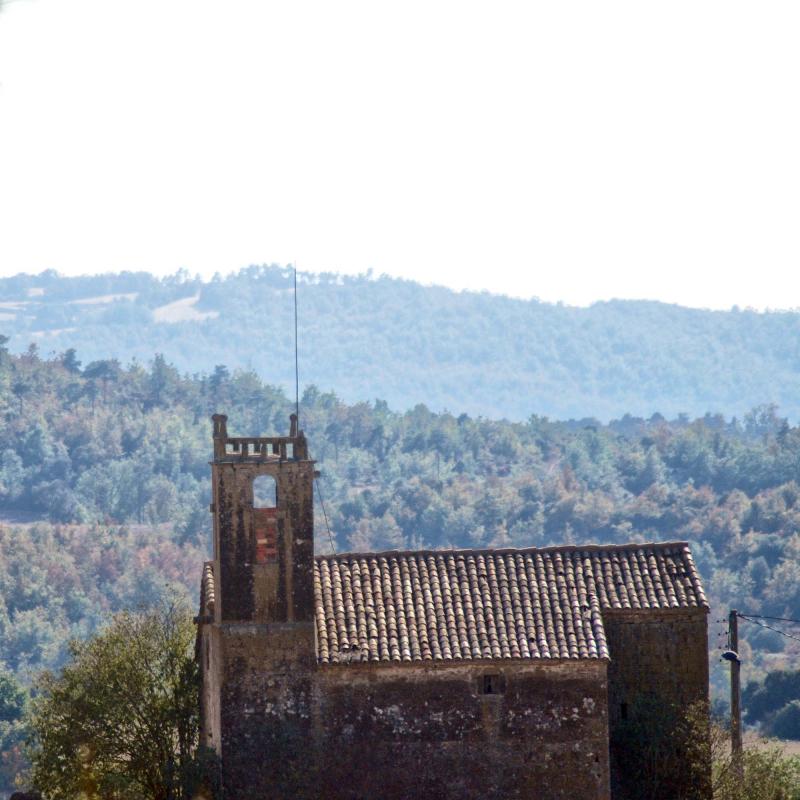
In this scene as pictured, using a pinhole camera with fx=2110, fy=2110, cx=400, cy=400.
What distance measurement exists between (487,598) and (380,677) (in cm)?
269

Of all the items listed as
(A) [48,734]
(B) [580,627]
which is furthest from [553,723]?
(A) [48,734]

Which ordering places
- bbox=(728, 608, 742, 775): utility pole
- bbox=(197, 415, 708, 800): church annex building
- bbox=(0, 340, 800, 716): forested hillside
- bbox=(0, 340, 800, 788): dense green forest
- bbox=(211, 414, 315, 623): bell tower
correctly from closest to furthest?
bbox=(197, 415, 708, 800): church annex building
bbox=(211, 414, 315, 623): bell tower
bbox=(728, 608, 742, 775): utility pole
bbox=(0, 340, 800, 788): dense green forest
bbox=(0, 340, 800, 716): forested hillside

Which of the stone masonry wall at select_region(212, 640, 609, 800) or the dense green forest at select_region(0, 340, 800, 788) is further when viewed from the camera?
the dense green forest at select_region(0, 340, 800, 788)

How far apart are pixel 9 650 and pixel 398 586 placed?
357 ft

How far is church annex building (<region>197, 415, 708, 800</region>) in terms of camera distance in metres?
38.2

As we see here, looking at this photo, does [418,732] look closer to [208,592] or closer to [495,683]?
[495,683]

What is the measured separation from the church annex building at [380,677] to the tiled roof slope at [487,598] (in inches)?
1.6

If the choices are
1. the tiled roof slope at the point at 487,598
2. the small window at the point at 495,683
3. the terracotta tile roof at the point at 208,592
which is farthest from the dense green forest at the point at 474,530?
the small window at the point at 495,683

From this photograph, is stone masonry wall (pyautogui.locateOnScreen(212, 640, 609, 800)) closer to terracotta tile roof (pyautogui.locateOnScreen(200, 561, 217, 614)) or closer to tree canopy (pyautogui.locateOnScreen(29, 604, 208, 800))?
tree canopy (pyautogui.locateOnScreen(29, 604, 208, 800))

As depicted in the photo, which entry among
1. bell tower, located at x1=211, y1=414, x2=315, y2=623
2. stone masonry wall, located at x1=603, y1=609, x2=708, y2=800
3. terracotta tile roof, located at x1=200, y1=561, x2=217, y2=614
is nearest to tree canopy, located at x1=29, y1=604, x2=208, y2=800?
terracotta tile roof, located at x1=200, y1=561, x2=217, y2=614

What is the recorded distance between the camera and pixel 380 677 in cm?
3819

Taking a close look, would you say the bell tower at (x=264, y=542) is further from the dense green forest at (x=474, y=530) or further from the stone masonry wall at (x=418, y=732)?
the dense green forest at (x=474, y=530)

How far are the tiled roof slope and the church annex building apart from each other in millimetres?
40

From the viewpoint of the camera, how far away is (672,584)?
39906mm
